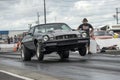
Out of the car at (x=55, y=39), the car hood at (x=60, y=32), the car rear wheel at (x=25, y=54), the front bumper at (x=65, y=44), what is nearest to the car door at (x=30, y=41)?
the car at (x=55, y=39)

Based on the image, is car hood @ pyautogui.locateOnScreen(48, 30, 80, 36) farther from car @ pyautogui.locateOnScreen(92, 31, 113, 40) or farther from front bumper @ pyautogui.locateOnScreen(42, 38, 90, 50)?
car @ pyautogui.locateOnScreen(92, 31, 113, 40)

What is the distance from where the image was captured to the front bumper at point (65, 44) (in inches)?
578

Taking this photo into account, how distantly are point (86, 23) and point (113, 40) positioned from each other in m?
4.17

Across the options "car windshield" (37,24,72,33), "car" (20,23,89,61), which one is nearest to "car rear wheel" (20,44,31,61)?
"car" (20,23,89,61)

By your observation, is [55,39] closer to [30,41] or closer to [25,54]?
[30,41]

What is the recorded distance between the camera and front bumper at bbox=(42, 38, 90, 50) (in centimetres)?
1469

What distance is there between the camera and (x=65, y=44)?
582 inches

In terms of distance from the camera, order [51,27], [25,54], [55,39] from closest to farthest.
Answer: [55,39] → [51,27] → [25,54]

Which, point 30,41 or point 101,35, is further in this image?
point 101,35

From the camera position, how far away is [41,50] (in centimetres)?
1488

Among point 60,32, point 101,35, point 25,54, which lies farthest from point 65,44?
point 101,35

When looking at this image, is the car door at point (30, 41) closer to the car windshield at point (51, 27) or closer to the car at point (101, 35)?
the car windshield at point (51, 27)

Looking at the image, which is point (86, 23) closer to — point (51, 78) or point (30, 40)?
point (30, 40)

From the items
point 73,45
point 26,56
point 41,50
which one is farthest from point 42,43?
point 26,56
